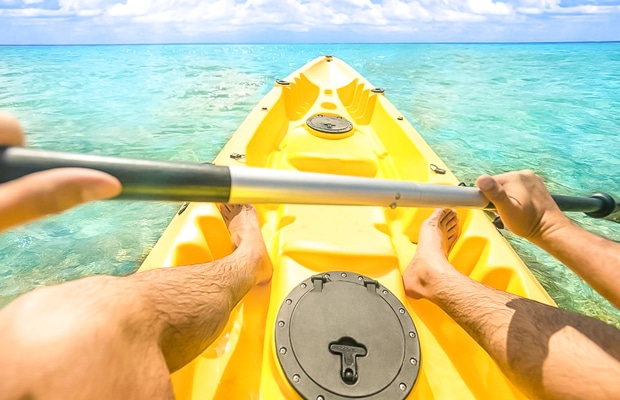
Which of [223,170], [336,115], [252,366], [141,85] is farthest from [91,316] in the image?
[141,85]

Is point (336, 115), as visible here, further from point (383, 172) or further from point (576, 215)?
point (576, 215)

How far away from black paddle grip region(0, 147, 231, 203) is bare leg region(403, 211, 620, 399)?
0.99 m

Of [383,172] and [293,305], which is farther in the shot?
[383,172]

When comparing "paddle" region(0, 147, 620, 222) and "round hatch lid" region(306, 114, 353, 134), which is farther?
"round hatch lid" region(306, 114, 353, 134)

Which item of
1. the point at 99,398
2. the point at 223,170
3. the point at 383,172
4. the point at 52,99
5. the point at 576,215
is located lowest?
the point at 52,99

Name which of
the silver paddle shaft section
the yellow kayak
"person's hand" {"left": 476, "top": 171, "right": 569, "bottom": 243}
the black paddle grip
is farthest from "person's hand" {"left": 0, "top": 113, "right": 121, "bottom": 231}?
"person's hand" {"left": 476, "top": 171, "right": 569, "bottom": 243}

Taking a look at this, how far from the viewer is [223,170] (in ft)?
2.84

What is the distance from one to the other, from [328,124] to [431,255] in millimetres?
1695

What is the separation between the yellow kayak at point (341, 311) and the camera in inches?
44.4

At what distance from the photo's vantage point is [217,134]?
6215mm

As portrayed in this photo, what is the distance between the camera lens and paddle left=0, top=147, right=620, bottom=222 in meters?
0.64

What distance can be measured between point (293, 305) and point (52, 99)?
41.0ft

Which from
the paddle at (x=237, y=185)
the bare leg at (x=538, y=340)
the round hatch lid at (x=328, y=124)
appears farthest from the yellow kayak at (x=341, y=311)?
the round hatch lid at (x=328, y=124)

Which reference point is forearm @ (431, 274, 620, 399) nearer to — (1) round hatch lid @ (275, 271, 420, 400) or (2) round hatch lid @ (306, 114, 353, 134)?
(1) round hatch lid @ (275, 271, 420, 400)
